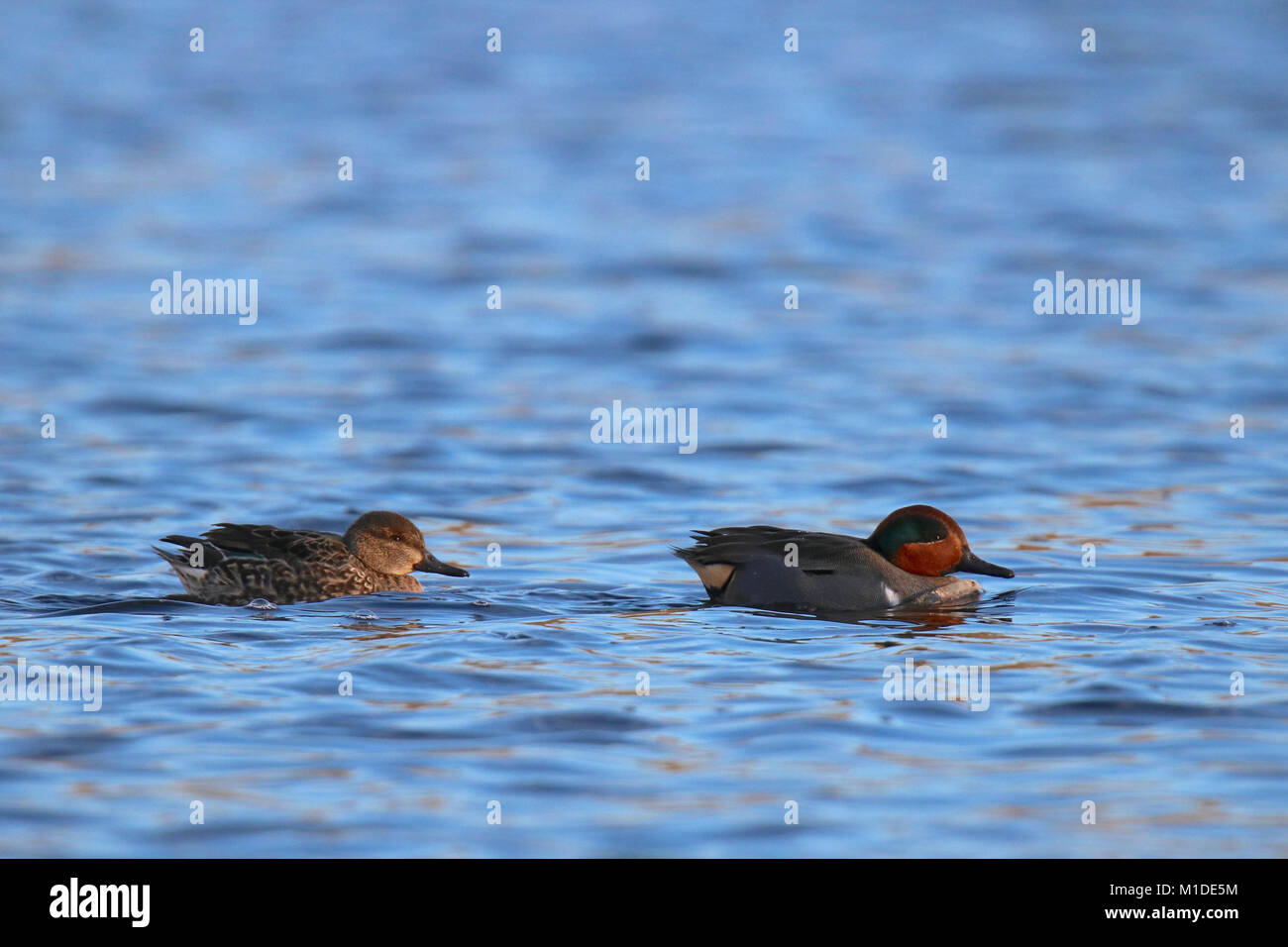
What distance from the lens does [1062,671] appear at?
823 centimetres

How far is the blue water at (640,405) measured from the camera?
270 inches

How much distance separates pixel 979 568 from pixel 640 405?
554cm

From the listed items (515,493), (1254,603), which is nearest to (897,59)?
(515,493)

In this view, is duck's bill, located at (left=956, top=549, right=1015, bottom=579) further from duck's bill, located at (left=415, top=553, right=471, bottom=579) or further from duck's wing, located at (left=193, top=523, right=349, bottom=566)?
duck's wing, located at (left=193, top=523, right=349, bottom=566)

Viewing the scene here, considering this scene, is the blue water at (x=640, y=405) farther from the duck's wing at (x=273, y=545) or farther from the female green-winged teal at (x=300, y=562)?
the duck's wing at (x=273, y=545)

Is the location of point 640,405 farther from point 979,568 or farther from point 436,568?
point 979,568

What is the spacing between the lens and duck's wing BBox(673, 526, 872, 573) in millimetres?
9695

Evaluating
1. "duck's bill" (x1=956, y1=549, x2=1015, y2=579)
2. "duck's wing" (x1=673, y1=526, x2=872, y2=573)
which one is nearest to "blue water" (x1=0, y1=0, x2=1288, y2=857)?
"duck's bill" (x1=956, y1=549, x2=1015, y2=579)

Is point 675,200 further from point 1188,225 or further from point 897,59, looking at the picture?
point 897,59

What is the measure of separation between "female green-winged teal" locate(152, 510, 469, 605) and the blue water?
216 mm

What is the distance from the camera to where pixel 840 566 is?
9.74 meters

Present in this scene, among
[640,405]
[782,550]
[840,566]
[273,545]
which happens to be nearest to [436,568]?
[273,545]

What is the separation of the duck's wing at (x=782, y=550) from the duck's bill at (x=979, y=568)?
1.77 feet
